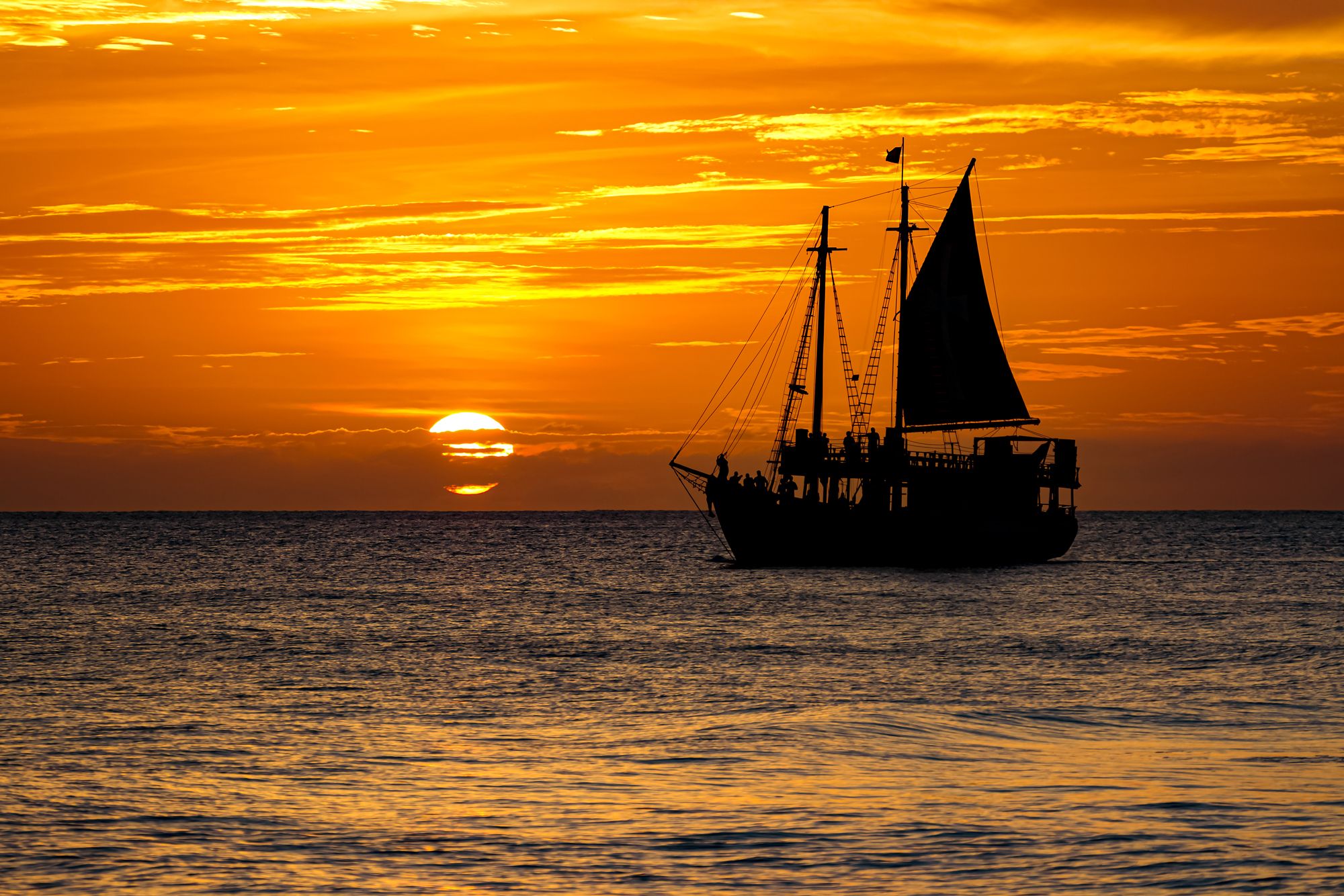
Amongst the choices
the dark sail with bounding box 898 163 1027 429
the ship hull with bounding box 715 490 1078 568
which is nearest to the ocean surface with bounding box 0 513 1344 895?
the ship hull with bounding box 715 490 1078 568

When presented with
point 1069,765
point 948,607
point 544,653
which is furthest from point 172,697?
point 948,607

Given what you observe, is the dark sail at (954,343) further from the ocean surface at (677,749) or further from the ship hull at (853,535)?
the ocean surface at (677,749)

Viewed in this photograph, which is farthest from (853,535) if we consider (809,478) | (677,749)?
(677,749)

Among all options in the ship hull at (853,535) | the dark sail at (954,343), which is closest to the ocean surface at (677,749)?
the ship hull at (853,535)

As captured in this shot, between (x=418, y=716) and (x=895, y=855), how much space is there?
16159mm

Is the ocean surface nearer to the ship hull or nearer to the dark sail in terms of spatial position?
the ship hull

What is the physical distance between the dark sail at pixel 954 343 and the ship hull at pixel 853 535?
734 cm

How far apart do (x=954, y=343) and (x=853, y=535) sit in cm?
1506

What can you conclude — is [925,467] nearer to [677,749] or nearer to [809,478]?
[809,478]

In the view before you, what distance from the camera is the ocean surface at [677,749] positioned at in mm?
18172

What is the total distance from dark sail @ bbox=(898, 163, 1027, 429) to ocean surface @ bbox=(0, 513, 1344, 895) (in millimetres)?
29227

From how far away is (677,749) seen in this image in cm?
2709

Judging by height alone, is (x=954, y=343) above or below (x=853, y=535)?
above

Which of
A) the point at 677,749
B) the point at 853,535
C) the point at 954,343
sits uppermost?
the point at 954,343
